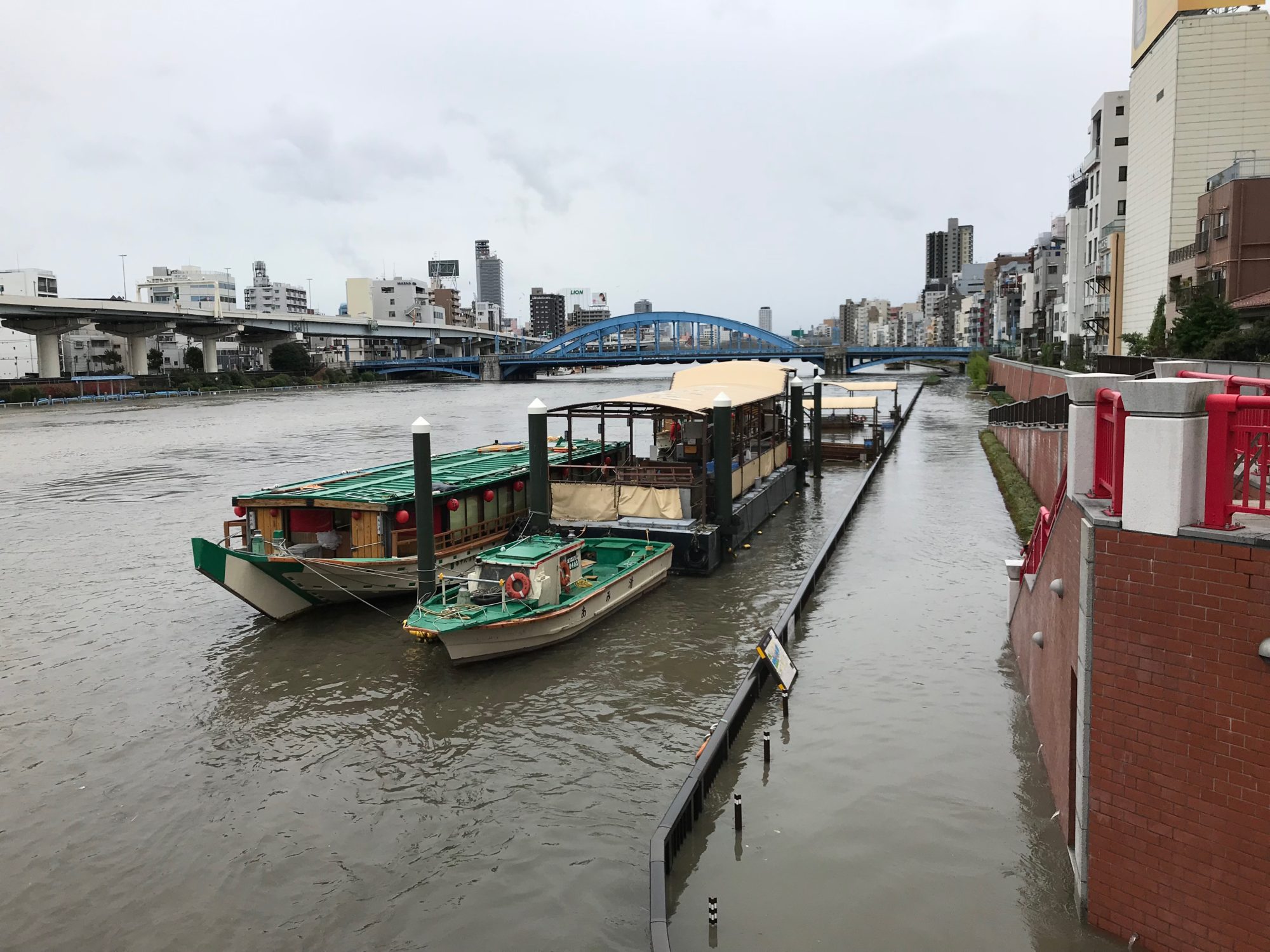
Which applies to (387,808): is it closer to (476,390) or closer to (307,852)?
(307,852)

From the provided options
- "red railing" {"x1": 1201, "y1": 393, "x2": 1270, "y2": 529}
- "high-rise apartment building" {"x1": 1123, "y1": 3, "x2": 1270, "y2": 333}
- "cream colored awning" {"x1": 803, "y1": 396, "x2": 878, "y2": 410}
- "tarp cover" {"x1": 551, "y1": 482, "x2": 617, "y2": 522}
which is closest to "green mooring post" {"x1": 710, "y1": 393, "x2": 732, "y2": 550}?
"tarp cover" {"x1": 551, "y1": 482, "x2": 617, "y2": 522}

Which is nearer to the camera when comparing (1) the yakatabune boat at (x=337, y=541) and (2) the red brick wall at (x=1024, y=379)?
(1) the yakatabune boat at (x=337, y=541)

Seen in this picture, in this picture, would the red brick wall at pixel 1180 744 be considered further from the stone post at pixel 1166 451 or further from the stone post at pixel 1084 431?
the stone post at pixel 1084 431

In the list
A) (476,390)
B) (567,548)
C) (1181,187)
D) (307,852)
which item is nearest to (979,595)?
(567,548)

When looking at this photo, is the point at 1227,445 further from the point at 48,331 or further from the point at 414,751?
the point at 48,331

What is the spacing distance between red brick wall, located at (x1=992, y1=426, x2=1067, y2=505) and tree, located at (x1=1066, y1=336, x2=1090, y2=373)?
1229 centimetres

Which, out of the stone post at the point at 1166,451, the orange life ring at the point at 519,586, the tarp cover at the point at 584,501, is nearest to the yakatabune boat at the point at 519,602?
the orange life ring at the point at 519,586

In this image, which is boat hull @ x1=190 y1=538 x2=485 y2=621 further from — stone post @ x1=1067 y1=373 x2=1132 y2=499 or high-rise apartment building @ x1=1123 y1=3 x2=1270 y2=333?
high-rise apartment building @ x1=1123 y1=3 x2=1270 y2=333

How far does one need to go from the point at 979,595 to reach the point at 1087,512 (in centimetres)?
1279

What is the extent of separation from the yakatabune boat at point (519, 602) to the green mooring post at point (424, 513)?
1.66 ft

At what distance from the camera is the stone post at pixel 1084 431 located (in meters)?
8.99

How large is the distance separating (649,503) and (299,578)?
8.03 metres

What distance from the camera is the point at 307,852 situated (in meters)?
11.2

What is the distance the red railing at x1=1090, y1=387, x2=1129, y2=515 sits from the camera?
797 centimetres
